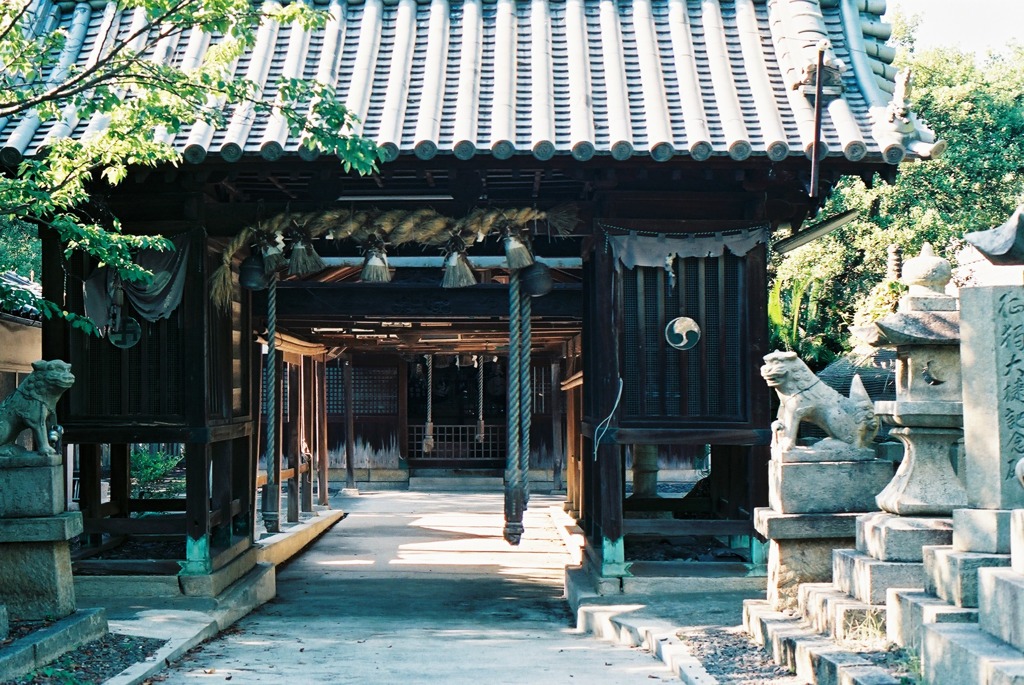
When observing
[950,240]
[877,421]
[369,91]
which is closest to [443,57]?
[369,91]

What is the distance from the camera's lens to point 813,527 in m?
9.08

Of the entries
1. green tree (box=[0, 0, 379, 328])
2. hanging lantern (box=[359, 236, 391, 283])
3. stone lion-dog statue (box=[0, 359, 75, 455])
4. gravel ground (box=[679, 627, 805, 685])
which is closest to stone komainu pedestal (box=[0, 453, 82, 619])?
stone lion-dog statue (box=[0, 359, 75, 455])

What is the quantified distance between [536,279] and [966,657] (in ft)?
24.5

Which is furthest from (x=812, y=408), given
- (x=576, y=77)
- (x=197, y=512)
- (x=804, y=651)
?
(x=197, y=512)

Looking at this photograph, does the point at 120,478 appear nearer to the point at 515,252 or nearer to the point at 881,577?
the point at 515,252

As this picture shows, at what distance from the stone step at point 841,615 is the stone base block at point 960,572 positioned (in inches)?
24.0

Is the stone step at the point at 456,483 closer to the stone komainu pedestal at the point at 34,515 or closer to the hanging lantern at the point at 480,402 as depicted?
the hanging lantern at the point at 480,402

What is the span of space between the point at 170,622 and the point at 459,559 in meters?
6.93

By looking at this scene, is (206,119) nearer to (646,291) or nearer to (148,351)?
(148,351)

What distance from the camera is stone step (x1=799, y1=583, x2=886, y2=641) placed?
24.2 feet

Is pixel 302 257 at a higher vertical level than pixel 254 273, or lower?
higher

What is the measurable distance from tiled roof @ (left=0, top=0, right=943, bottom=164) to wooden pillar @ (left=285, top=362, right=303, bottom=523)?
27.0ft

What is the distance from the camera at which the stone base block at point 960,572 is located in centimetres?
646

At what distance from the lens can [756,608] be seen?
9195 millimetres
